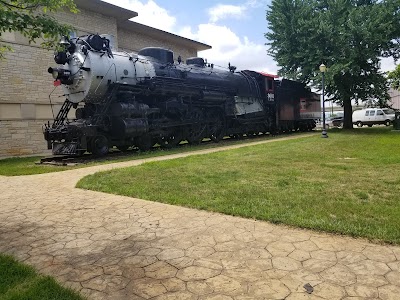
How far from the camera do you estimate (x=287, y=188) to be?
603 centimetres

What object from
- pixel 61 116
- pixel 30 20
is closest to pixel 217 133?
pixel 61 116

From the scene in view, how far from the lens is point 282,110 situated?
74.9ft

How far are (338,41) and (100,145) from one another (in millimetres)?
17310

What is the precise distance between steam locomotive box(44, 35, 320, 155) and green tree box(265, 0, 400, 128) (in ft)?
16.5

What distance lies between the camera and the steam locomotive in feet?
39.1

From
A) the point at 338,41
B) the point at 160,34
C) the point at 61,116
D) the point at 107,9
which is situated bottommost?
the point at 61,116

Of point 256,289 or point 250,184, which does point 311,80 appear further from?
point 256,289

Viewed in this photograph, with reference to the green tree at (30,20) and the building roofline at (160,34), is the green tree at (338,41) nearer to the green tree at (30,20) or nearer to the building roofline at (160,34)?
the building roofline at (160,34)

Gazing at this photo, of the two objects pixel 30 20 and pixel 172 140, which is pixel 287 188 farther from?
pixel 172 140

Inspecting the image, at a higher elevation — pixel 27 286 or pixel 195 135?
pixel 195 135

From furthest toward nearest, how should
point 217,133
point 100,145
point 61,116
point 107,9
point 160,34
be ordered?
point 160,34, point 107,9, point 217,133, point 61,116, point 100,145

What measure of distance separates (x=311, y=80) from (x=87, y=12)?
1557cm

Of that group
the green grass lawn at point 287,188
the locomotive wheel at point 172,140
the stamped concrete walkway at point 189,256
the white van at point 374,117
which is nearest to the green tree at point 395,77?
the white van at point 374,117

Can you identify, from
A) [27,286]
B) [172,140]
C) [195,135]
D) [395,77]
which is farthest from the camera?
[395,77]
